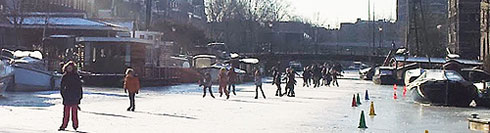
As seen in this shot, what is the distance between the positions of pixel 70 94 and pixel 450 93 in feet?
69.4

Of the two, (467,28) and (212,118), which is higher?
(467,28)

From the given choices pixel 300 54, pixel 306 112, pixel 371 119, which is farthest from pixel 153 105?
pixel 300 54

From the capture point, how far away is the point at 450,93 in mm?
35719

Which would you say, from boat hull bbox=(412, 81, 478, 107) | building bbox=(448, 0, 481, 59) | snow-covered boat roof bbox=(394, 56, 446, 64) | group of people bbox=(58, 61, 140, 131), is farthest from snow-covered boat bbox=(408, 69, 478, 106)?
building bbox=(448, 0, 481, 59)

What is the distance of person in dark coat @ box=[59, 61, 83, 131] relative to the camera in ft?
59.7

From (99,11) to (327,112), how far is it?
79589 millimetres

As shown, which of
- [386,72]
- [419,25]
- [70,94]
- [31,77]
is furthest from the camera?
[419,25]

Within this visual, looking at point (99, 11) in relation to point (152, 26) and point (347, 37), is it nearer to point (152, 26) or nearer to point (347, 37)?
point (152, 26)

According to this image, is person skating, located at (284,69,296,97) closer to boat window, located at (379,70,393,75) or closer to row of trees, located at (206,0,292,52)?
boat window, located at (379,70,393,75)

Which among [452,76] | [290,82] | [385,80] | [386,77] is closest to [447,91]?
[452,76]

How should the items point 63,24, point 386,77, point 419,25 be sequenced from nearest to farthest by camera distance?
point 63,24
point 386,77
point 419,25

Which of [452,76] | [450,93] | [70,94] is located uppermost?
[452,76]

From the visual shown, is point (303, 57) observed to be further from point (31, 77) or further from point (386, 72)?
point (31, 77)

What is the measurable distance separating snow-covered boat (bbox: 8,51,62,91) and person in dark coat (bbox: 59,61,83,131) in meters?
19.5
